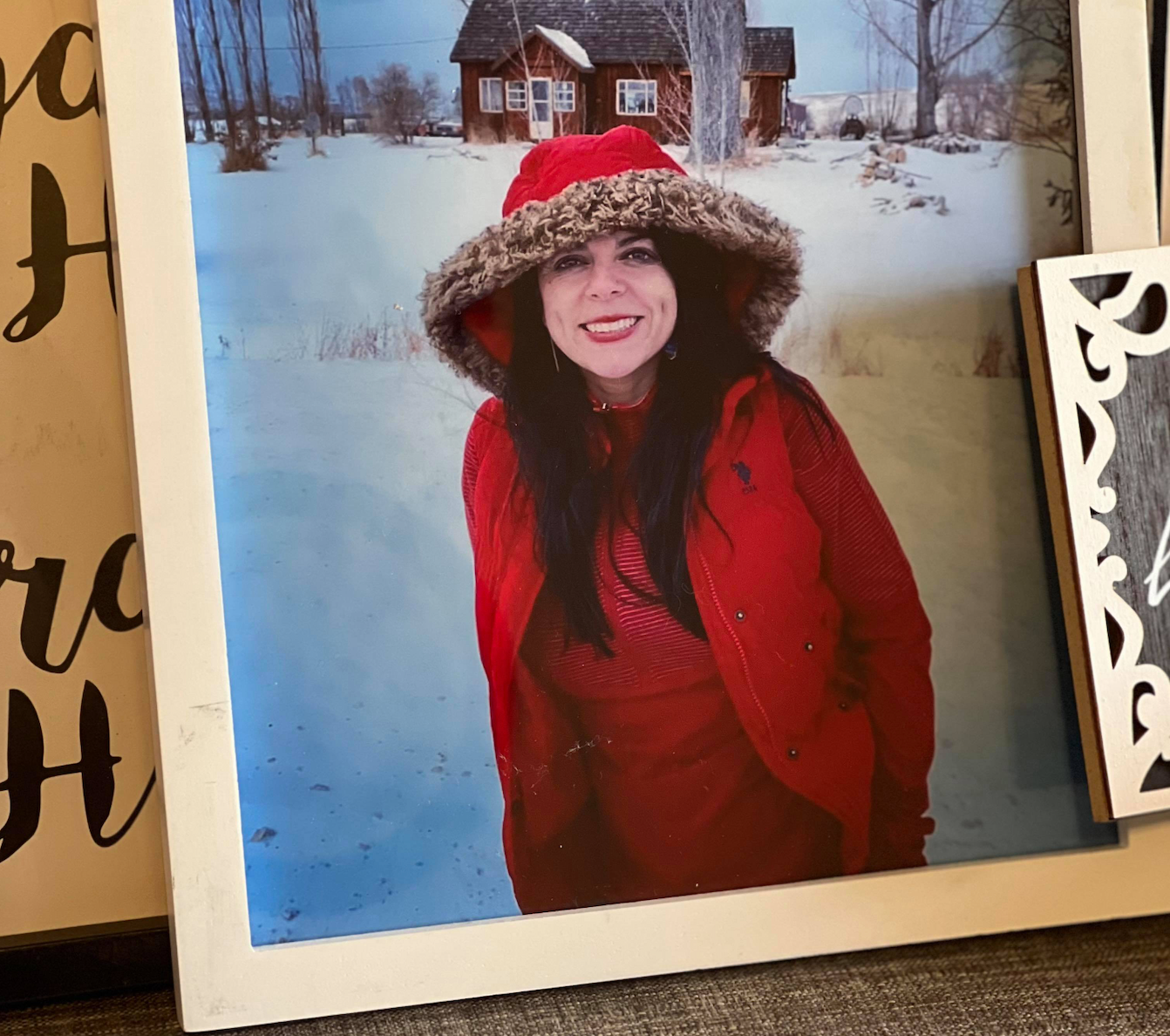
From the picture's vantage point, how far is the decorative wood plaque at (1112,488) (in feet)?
2.48

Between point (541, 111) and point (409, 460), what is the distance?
0.27 metres

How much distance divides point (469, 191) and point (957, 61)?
39 cm

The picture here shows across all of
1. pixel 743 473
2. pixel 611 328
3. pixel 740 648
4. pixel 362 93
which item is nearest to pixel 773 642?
pixel 740 648

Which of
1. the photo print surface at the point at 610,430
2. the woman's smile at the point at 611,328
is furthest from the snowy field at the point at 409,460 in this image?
the woman's smile at the point at 611,328

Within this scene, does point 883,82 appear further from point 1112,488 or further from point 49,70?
point 49,70

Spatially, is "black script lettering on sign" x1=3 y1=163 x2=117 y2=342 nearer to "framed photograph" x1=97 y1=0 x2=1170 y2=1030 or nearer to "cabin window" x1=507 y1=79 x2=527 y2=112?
"framed photograph" x1=97 y1=0 x2=1170 y2=1030

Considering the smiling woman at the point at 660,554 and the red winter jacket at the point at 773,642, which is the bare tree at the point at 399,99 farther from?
the red winter jacket at the point at 773,642

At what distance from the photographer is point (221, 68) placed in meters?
0.69

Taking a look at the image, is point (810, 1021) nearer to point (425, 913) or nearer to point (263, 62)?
point (425, 913)

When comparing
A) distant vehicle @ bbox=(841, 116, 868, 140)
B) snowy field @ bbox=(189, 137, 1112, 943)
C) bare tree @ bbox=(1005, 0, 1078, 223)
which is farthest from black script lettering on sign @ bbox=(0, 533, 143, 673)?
bare tree @ bbox=(1005, 0, 1078, 223)

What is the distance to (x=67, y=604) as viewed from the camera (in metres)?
0.77

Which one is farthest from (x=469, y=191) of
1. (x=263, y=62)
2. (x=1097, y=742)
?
(x=1097, y=742)

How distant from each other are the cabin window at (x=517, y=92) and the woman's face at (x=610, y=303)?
4.3 inches

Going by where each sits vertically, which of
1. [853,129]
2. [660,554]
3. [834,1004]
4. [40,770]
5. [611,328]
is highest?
[853,129]
